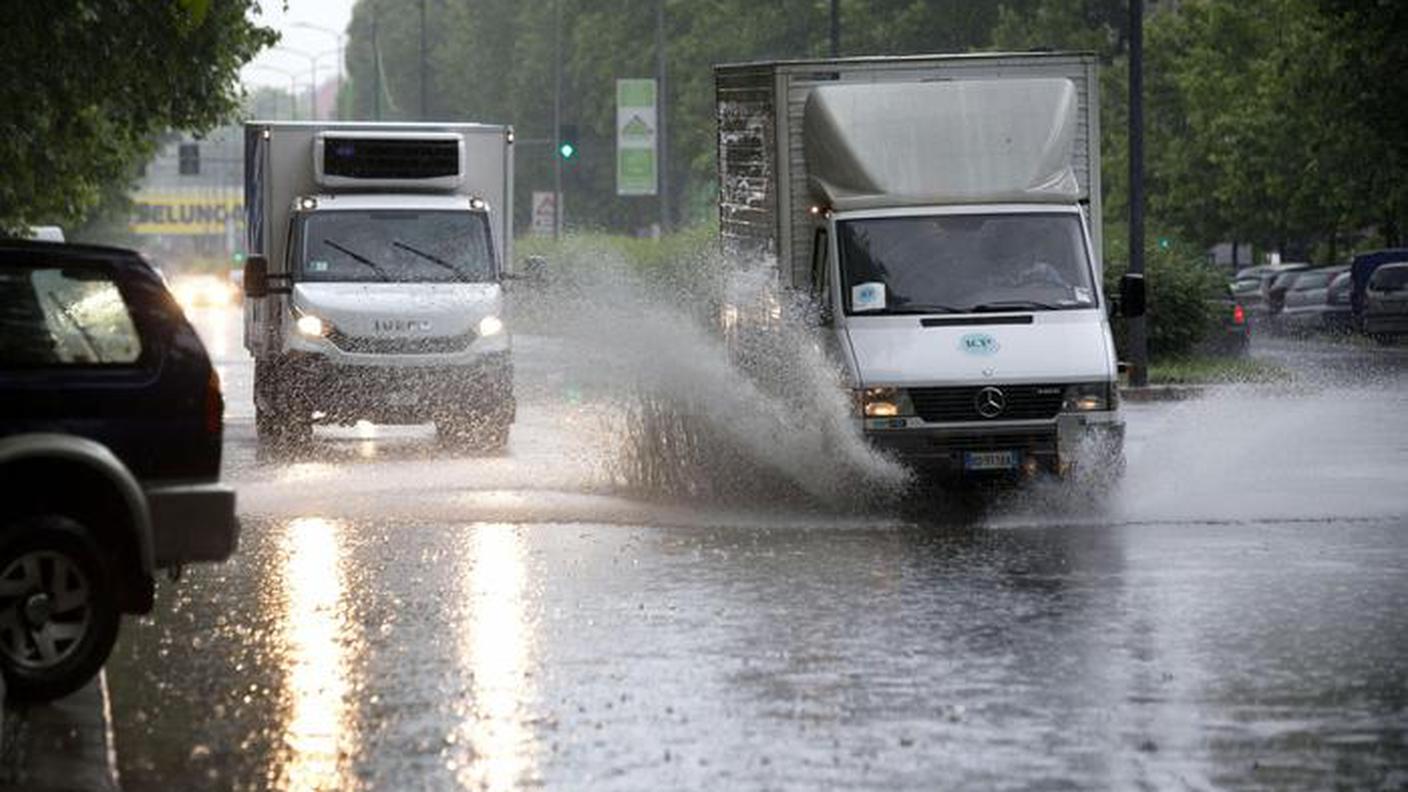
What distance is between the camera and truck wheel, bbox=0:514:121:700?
10.6 m

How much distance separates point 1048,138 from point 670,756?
10.9 metres

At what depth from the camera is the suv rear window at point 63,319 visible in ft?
35.8

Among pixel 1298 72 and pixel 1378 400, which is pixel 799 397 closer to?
pixel 1378 400

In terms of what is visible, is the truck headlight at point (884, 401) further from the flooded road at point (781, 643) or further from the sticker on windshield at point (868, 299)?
the sticker on windshield at point (868, 299)

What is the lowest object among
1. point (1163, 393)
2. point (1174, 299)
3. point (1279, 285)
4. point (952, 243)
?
point (1163, 393)

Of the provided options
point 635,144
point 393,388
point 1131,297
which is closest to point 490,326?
point 393,388

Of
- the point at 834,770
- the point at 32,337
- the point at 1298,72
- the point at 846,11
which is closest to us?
the point at 834,770

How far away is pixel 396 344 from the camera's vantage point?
82.3ft

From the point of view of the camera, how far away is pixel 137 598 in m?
11.0

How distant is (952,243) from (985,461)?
5.81 feet

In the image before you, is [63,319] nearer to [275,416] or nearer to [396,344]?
[396,344]

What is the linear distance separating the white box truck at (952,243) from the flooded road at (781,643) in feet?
2.07

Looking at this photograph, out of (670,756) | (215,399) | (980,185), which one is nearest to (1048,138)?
(980,185)

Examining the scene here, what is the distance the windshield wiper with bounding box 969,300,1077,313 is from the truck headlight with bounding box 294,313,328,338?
306 inches
